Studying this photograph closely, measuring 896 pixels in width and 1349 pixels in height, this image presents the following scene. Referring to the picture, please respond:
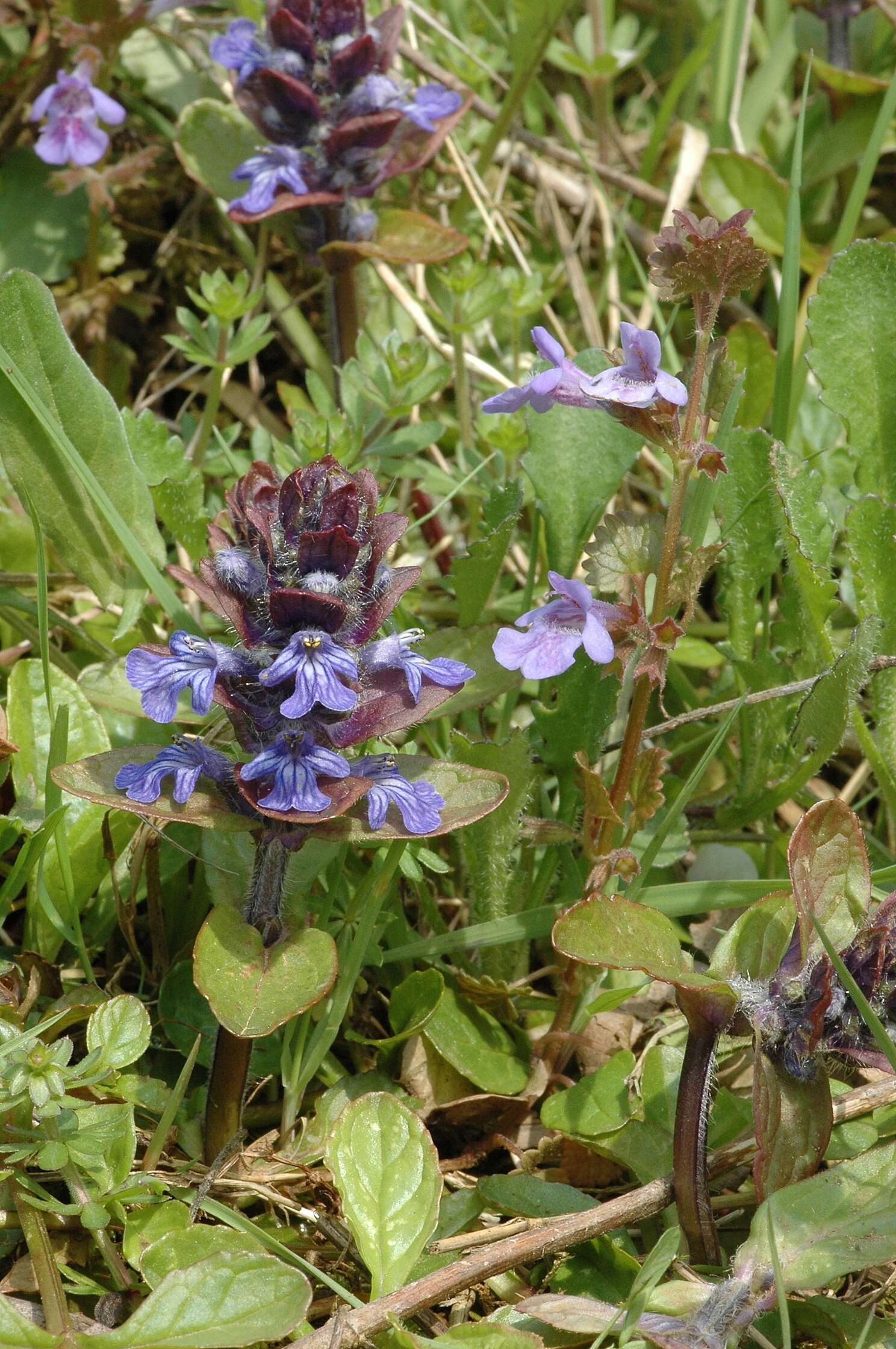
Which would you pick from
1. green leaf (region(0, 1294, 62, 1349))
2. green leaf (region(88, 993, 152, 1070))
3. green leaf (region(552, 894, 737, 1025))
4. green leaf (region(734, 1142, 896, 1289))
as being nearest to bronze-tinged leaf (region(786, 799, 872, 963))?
green leaf (region(552, 894, 737, 1025))

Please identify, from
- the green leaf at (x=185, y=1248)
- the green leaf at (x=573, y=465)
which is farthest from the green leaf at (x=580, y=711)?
the green leaf at (x=185, y=1248)

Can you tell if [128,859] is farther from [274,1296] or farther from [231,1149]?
[274,1296]

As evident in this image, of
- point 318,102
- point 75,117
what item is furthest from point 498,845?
point 75,117

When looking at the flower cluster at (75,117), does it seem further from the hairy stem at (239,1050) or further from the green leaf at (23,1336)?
the green leaf at (23,1336)

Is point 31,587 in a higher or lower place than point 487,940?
higher

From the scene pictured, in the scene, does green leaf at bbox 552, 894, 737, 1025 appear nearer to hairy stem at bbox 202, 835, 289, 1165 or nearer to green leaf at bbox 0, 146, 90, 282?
Result: hairy stem at bbox 202, 835, 289, 1165

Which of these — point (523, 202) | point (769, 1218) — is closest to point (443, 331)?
point (523, 202)
